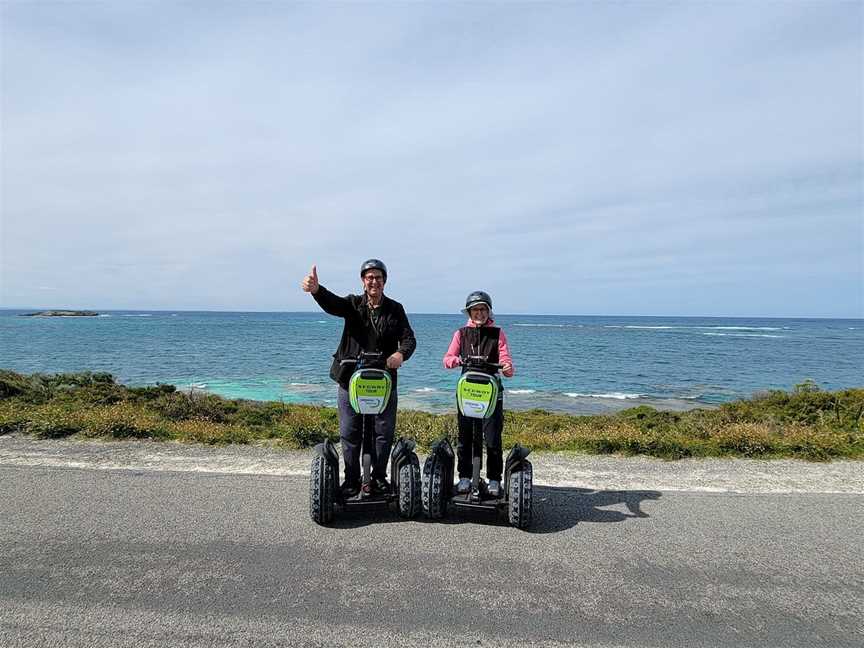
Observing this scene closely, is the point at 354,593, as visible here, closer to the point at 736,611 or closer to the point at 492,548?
the point at 492,548

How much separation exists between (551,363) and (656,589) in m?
39.3

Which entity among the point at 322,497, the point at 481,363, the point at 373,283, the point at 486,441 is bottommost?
the point at 322,497

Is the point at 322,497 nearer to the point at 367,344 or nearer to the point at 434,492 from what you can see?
the point at 434,492

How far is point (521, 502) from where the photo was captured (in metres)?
4.48

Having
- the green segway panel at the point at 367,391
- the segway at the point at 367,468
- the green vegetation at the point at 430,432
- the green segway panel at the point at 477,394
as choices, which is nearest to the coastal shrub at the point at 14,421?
the green vegetation at the point at 430,432

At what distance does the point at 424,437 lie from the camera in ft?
27.6

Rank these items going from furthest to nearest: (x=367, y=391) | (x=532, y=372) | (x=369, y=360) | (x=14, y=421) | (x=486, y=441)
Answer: (x=532, y=372)
(x=14, y=421)
(x=486, y=441)
(x=369, y=360)
(x=367, y=391)

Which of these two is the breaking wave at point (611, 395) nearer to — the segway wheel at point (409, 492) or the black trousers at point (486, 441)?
the black trousers at point (486, 441)

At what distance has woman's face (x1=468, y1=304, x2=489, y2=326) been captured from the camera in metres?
5.11

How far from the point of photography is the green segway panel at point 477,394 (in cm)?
482

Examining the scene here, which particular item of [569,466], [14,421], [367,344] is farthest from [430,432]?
[14,421]

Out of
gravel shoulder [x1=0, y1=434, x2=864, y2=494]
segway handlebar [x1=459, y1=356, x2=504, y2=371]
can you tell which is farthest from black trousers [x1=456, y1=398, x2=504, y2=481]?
gravel shoulder [x1=0, y1=434, x2=864, y2=494]

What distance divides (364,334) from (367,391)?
65cm

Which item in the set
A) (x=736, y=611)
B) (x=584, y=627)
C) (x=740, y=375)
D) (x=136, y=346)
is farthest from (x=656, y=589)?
(x=136, y=346)
